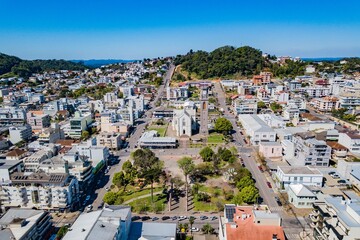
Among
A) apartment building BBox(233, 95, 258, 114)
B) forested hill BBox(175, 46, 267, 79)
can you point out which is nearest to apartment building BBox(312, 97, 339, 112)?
apartment building BBox(233, 95, 258, 114)

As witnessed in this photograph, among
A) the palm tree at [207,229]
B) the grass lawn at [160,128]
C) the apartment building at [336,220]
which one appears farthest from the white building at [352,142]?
the grass lawn at [160,128]

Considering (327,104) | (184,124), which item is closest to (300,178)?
(184,124)

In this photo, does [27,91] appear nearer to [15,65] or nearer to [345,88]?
[15,65]

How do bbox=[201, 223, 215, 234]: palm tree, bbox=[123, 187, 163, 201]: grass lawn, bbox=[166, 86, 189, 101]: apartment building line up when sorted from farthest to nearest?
bbox=[166, 86, 189, 101]: apartment building → bbox=[123, 187, 163, 201]: grass lawn → bbox=[201, 223, 215, 234]: palm tree

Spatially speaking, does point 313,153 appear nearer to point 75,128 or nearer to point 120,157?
point 120,157

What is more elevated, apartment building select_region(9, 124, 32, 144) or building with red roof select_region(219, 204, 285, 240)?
building with red roof select_region(219, 204, 285, 240)

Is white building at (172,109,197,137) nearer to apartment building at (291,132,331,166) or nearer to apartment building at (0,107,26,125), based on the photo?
apartment building at (291,132,331,166)

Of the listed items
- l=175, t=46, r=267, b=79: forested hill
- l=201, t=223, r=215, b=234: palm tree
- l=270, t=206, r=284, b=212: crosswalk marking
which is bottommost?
l=270, t=206, r=284, b=212: crosswalk marking

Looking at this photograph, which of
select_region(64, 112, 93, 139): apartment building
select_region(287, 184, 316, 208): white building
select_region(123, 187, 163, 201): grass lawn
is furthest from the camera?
select_region(64, 112, 93, 139): apartment building
